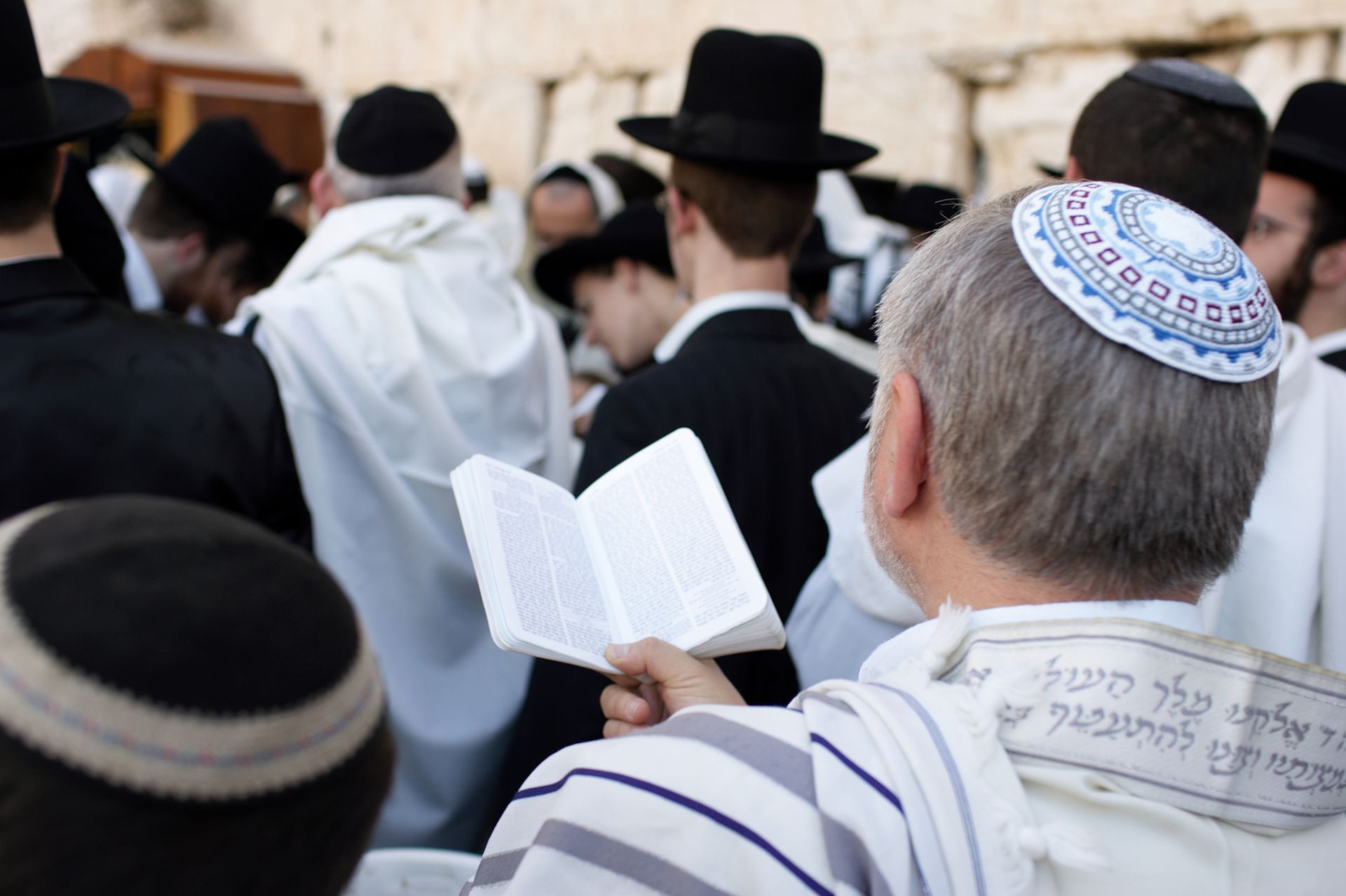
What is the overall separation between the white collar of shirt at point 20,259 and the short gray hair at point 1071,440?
4.76ft

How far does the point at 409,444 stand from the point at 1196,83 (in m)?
1.70

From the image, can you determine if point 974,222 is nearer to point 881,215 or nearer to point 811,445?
point 811,445

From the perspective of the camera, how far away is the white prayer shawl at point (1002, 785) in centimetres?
78

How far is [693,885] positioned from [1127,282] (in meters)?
0.57

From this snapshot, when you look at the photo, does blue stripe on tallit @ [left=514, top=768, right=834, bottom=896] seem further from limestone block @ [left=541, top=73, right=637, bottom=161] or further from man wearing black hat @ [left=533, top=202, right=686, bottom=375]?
Result: limestone block @ [left=541, top=73, right=637, bottom=161]

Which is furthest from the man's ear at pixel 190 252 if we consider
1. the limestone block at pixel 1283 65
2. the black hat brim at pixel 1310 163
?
the limestone block at pixel 1283 65

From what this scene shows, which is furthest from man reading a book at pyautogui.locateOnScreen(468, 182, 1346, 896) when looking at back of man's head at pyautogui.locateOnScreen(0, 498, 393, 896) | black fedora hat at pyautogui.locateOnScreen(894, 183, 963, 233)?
black fedora hat at pyautogui.locateOnScreen(894, 183, 963, 233)

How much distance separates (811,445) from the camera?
83.4 inches

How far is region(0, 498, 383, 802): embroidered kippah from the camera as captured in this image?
490mm

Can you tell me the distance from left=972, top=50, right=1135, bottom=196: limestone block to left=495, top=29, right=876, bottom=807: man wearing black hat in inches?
106

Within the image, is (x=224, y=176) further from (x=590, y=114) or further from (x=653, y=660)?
(x=590, y=114)

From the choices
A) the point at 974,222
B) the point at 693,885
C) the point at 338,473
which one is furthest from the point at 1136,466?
the point at 338,473

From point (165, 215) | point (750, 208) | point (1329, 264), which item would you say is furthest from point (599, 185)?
point (1329, 264)

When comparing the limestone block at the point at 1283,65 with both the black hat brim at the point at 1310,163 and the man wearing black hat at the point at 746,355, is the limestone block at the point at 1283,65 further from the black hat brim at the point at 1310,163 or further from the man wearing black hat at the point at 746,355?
the man wearing black hat at the point at 746,355
